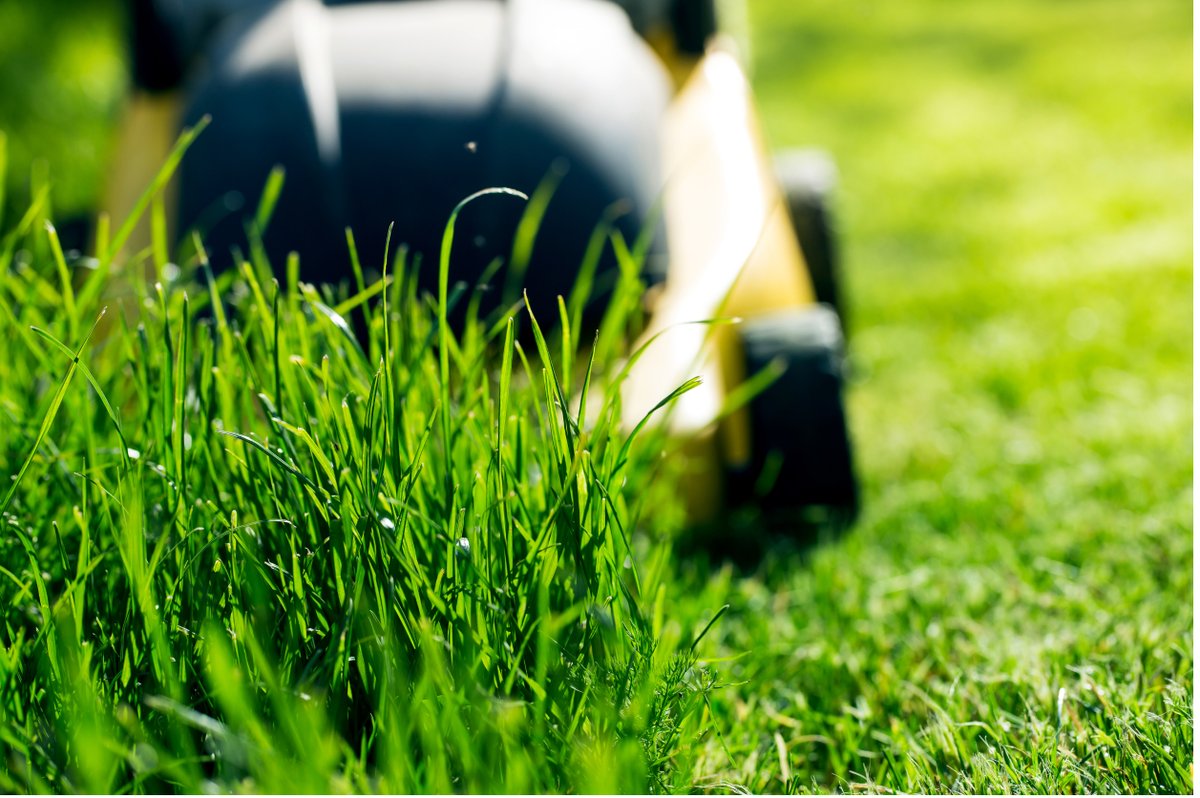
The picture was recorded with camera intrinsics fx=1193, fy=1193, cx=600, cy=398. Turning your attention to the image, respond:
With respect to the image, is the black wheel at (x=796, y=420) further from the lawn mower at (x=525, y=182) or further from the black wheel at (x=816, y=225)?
the black wheel at (x=816, y=225)

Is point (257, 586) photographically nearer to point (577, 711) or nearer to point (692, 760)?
point (577, 711)

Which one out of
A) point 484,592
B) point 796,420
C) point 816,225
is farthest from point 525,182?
point 816,225

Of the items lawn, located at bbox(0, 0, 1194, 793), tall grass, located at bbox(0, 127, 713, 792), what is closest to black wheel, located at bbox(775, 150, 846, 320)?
lawn, located at bbox(0, 0, 1194, 793)

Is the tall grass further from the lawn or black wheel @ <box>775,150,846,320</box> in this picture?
black wheel @ <box>775,150,846,320</box>

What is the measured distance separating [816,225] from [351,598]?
1.73m

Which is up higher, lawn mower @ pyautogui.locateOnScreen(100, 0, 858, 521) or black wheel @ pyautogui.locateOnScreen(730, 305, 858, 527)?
lawn mower @ pyautogui.locateOnScreen(100, 0, 858, 521)

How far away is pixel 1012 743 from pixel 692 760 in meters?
0.31

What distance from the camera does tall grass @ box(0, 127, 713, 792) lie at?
87 cm

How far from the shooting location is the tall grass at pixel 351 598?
87 centimetres

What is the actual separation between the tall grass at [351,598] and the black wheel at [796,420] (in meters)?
0.62

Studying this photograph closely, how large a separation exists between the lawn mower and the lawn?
0.30 feet

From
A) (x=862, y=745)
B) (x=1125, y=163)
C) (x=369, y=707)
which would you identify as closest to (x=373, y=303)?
(x=369, y=707)

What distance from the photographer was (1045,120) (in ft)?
14.9

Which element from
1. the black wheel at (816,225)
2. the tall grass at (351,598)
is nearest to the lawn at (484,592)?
the tall grass at (351,598)
